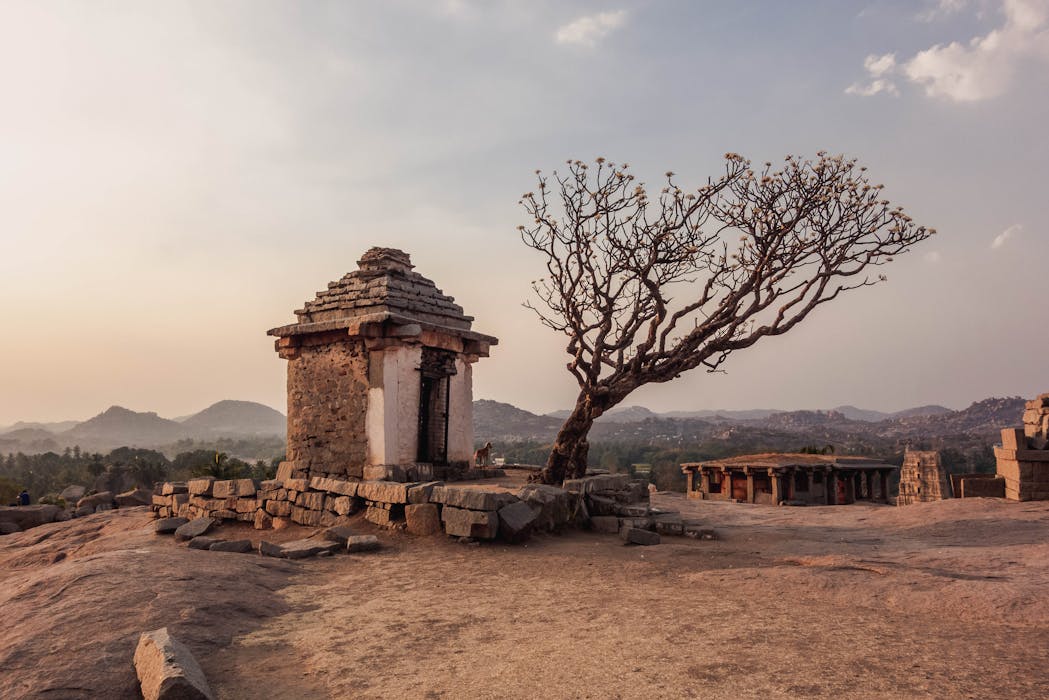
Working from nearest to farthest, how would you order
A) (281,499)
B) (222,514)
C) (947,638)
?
(947,638) → (281,499) → (222,514)

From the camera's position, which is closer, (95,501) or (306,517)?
(306,517)

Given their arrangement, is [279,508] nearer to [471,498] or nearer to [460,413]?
[460,413]

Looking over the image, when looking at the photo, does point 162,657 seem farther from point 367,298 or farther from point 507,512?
point 367,298

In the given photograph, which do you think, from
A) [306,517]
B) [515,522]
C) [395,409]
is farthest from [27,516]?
[515,522]

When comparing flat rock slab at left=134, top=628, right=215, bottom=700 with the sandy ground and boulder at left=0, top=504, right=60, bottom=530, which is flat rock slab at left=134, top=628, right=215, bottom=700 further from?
boulder at left=0, top=504, right=60, bottom=530

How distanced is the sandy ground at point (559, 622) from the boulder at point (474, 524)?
0.47 meters

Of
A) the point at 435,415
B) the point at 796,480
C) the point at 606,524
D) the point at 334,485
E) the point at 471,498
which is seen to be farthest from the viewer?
the point at 796,480

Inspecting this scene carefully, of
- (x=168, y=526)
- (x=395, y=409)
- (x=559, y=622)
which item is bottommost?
(x=168, y=526)

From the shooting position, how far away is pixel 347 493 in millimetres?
10289

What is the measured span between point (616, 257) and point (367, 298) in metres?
5.23

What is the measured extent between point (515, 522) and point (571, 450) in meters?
3.97

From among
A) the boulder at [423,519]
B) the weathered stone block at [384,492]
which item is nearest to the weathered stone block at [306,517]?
the weathered stone block at [384,492]

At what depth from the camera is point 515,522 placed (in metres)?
8.80

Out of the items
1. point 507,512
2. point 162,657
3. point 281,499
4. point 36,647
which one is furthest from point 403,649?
point 281,499
